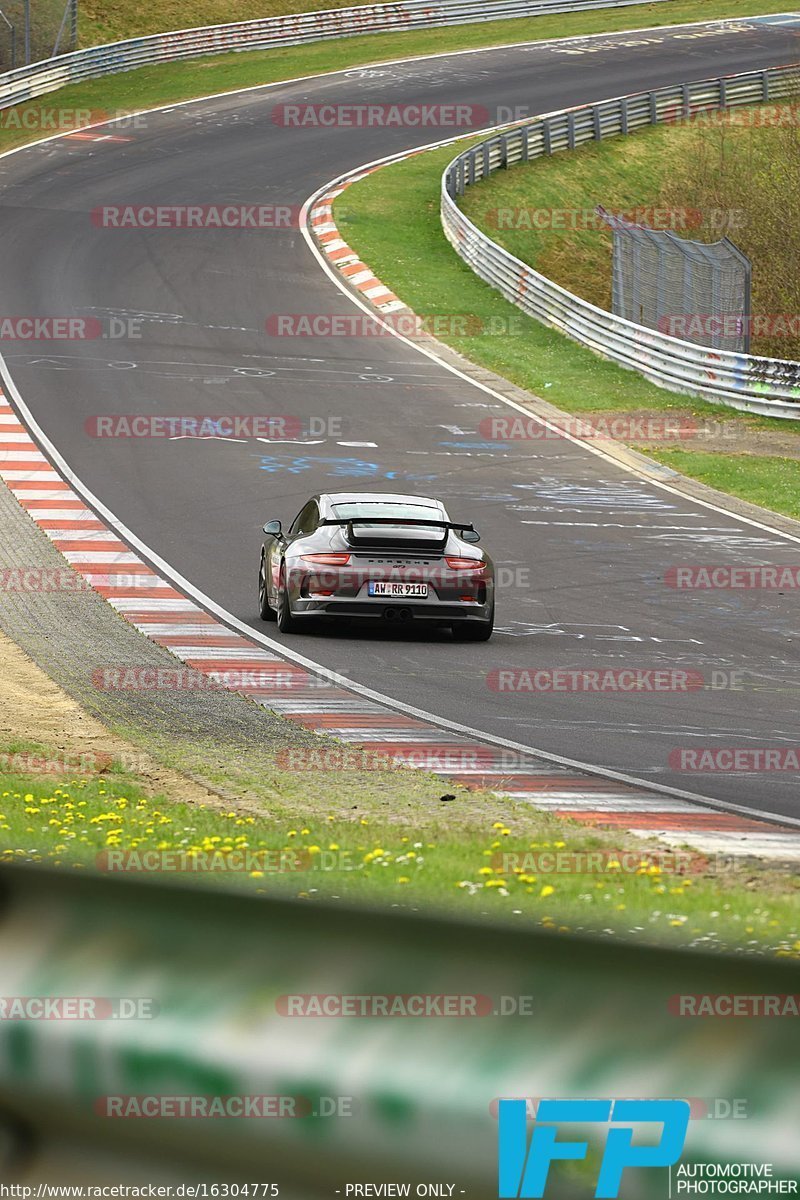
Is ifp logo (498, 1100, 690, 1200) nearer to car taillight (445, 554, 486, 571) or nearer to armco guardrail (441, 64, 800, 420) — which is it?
car taillight (445, 554, 486, 571)

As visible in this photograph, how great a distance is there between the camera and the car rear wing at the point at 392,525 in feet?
52.2

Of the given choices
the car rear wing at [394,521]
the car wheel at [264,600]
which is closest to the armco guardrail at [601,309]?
the car rear wing at [394,521]

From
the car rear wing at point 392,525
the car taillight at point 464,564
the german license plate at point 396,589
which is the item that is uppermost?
the car rear wing at point 392,525

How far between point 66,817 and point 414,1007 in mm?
5321

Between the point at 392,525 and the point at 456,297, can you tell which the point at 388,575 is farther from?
the point at 456,297

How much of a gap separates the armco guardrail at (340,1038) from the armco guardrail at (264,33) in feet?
183

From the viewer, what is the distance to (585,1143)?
3738 mm

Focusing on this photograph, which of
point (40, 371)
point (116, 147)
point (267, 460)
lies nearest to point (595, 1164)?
point (267, 460)

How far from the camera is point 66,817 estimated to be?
918cm

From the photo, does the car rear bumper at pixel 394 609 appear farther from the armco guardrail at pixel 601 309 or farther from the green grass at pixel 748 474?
the armco guardrail at pixel 601 309

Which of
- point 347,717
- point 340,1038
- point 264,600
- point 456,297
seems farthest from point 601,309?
point 340,1038

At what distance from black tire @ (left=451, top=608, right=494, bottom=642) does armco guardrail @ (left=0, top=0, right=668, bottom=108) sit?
45.5 metres

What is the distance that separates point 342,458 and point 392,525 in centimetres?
1077

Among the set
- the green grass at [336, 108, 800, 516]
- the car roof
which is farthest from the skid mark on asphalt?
the green grass at [336, 108, 800, 516]
